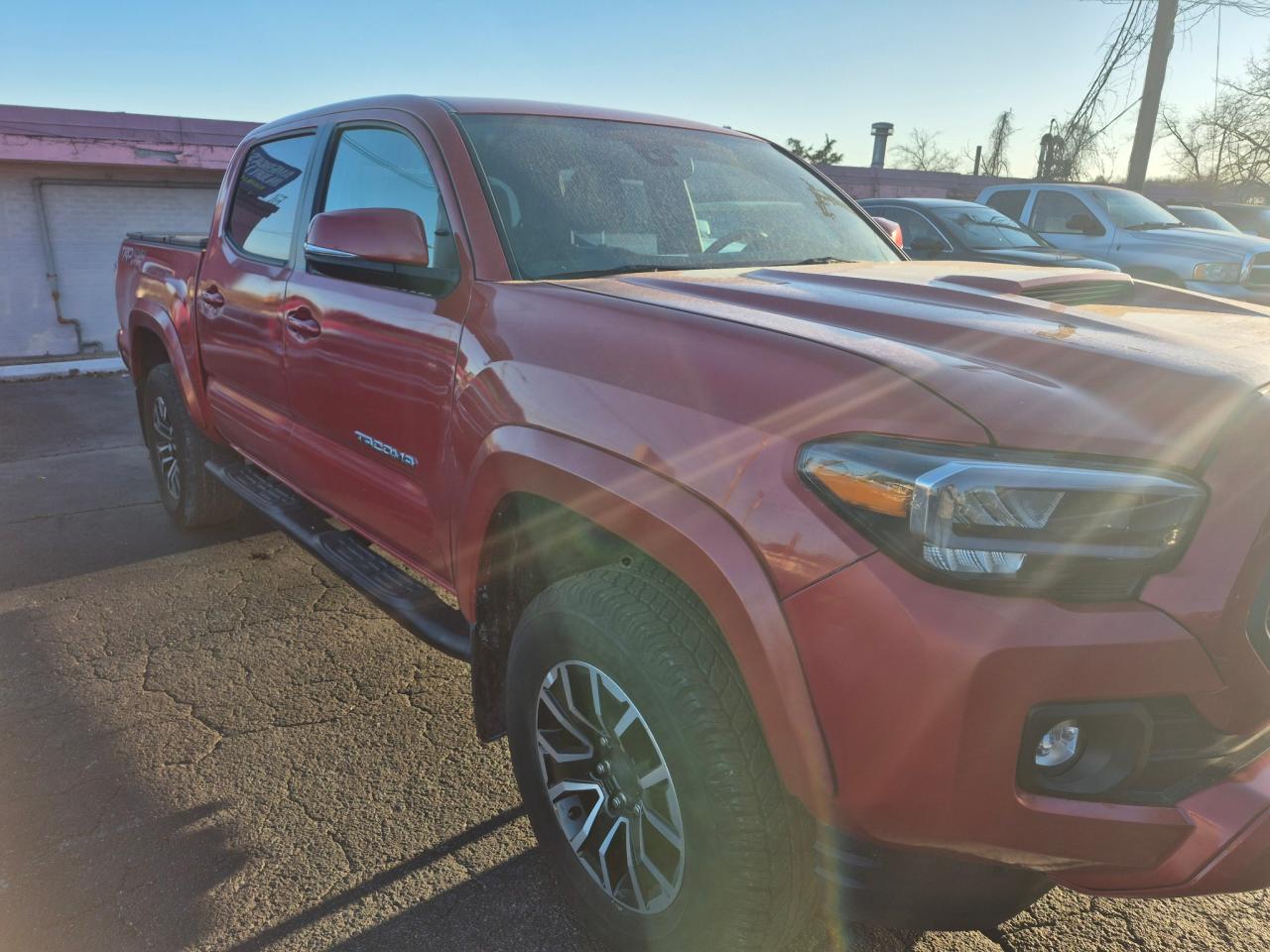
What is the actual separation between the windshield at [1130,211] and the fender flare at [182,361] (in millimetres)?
9812

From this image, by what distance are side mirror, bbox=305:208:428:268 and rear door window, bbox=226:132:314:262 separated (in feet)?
3.23

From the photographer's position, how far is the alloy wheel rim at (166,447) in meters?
4.84

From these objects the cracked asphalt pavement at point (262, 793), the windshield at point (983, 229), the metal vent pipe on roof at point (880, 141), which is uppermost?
the metal vent pipe on roof at point (880, 141)

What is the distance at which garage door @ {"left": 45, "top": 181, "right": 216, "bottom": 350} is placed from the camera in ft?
41.6

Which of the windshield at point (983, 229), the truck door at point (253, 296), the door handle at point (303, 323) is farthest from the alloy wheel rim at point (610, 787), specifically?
the windshield at point (983, 229)

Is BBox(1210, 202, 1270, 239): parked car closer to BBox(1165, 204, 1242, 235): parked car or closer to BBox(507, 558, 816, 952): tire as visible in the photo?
BBox(1165, 204, 1242, 235): parked car

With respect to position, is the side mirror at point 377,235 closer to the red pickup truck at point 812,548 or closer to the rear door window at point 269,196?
the red pickup truck at point 812,548

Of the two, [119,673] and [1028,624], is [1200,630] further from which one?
[119,673]

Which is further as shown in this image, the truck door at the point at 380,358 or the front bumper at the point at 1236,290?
the front bumper at the point at 1236,290

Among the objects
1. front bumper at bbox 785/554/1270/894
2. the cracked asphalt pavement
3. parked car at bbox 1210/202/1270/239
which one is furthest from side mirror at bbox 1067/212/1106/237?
front bumper at bbox 785/554/1270/894

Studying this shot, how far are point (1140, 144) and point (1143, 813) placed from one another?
14979 millimetres

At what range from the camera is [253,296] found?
3451 millimetres

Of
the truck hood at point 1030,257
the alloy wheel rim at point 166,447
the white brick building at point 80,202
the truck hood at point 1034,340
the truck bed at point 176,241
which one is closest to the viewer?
the truck hood at point 1034,340

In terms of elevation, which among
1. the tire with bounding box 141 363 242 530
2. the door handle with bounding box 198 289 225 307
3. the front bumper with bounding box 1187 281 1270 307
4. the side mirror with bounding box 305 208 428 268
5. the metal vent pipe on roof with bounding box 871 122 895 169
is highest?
the metal vent pipe on roof with bounding box 871 122 895 169
